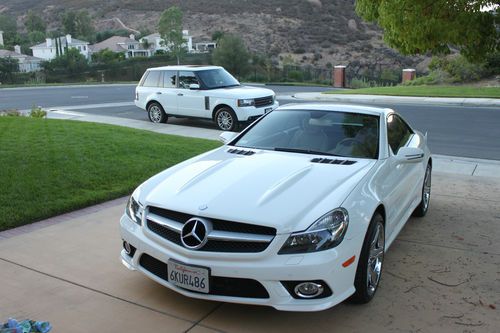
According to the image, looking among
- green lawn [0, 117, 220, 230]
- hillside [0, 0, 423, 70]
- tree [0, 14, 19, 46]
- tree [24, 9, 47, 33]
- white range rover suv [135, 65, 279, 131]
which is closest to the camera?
green lawn [0, 117, 220, 230]

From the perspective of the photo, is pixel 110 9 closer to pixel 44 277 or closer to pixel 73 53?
pixel 73 53

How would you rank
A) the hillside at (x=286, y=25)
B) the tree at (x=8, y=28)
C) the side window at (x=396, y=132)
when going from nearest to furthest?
the side window at (x=396, y=132) → the hillside at (x=286, y=25) → the tree at (x=8, y=28)

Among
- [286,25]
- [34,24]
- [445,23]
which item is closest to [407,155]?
[445,23]

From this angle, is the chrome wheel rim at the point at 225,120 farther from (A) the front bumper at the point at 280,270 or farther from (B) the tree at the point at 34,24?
(B) the tree at the point at 34,24

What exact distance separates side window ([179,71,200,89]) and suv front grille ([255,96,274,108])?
6.52ft

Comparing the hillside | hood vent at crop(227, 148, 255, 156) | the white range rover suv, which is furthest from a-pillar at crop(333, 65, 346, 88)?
hood vent at crop(227, 148, 255, 156)

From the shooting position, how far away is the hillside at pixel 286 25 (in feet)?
249

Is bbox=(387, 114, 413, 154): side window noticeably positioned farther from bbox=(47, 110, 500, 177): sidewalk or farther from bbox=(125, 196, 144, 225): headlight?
bbox=(47, 110, 500, 177): sidewalk

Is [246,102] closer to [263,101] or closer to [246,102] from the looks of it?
[246,102]

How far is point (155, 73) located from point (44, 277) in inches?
473

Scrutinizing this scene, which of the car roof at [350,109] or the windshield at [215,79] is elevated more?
the windshield at [215,79]

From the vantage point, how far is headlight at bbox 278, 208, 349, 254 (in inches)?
137

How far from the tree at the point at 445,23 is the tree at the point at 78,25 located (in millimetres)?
103495

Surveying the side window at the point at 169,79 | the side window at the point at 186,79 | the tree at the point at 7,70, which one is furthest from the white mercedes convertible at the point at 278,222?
the tree at the point at 7,70
